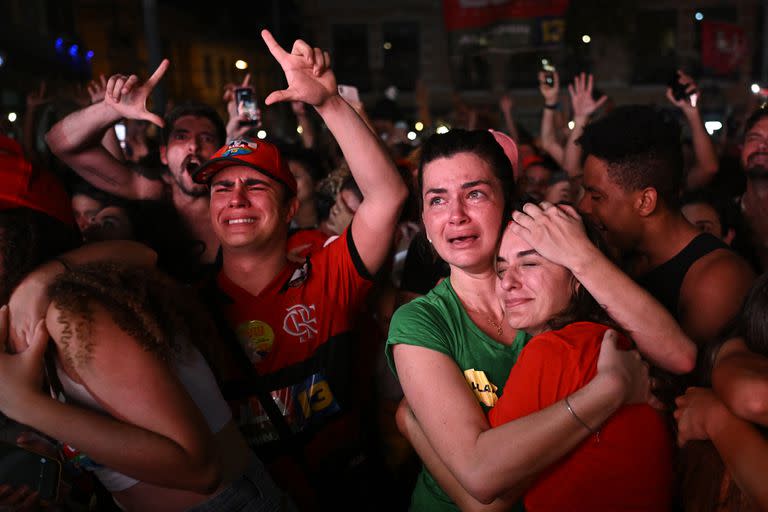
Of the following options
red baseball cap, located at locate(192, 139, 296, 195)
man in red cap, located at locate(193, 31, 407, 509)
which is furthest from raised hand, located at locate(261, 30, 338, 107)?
red baseball cap, located at locate(192, 139, 296, 195)

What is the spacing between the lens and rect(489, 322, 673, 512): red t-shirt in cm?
186

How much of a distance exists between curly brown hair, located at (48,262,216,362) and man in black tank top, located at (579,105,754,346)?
1663 millimetres

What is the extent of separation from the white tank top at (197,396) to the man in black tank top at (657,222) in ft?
5.34

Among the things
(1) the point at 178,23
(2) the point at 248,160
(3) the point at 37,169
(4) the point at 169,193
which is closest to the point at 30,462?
(3) the point at 37,169

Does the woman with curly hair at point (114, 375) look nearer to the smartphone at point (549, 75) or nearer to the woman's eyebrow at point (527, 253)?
the woman's eyebrow at point (527, 253)

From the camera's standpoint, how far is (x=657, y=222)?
304 cm

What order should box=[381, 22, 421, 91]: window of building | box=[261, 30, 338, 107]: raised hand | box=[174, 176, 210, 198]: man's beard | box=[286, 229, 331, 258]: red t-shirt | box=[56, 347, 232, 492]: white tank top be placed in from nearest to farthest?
1. box=[56, 347, 232, 492]: white tank top
2. box=[261, 30, 338, 107]: raised hand
3. box=[286, 229, 331, 258]: red t-shirt
4. box=[174, 176, 210, 198]: man's beard
5. box=[381, 22, 421, 91]: window of building

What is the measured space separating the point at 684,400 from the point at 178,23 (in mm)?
27668

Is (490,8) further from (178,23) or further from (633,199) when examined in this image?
(178,23)

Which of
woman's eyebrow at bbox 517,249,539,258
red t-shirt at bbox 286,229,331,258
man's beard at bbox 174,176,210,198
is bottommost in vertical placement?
red t-shirt at bbox 286,229,331,258

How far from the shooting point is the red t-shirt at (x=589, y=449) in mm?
1856

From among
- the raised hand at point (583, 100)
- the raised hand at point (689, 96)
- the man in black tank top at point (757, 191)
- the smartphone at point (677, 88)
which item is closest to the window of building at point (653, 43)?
the raised hand at point (583, 100)

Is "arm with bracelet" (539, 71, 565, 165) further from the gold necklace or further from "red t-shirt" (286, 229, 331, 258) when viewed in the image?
the gold necklace

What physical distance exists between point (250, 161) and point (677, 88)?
4.05m
